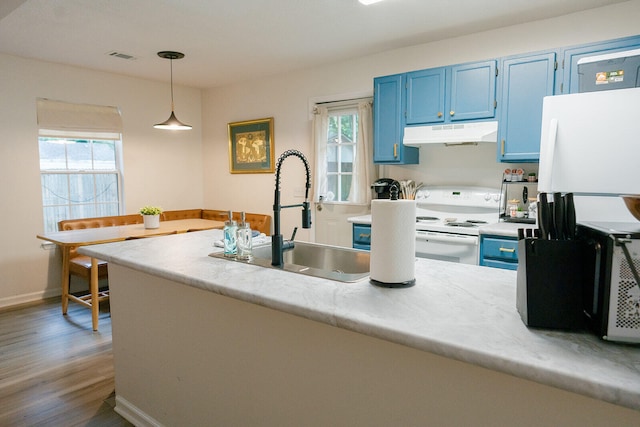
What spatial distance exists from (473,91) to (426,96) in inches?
15.4

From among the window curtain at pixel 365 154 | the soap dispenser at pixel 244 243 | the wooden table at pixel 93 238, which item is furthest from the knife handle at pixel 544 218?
the wooden table at pixel 93 238

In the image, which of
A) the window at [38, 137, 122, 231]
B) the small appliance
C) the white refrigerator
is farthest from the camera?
the window at [38, 137, 122, 231]

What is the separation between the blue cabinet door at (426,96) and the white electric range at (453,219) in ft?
2.27

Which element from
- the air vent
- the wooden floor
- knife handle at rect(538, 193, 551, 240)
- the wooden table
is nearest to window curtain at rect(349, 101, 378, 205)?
the wooden table

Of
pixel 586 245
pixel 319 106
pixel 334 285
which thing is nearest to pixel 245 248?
pixel 334 285

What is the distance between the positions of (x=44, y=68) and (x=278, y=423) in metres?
4.49

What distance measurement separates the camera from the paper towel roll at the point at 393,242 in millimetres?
1293

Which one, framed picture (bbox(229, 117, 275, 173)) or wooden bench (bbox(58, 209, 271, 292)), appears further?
framed picture (bbox(229, 117, 275, 173))

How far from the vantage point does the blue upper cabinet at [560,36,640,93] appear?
264 cm

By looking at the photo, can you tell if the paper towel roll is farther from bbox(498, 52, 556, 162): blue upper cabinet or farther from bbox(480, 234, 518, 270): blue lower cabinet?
bbox(498, 52, 556, 162): blue upper cabinet

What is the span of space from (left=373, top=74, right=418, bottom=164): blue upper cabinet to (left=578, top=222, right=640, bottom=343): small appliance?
2.82m

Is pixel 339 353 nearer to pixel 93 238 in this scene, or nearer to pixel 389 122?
pixel 389 122

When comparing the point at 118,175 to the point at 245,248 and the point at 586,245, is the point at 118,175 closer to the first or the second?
the point at 245,248

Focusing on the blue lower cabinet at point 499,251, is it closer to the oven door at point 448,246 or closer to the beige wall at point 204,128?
→ the oven door at point 448,246
